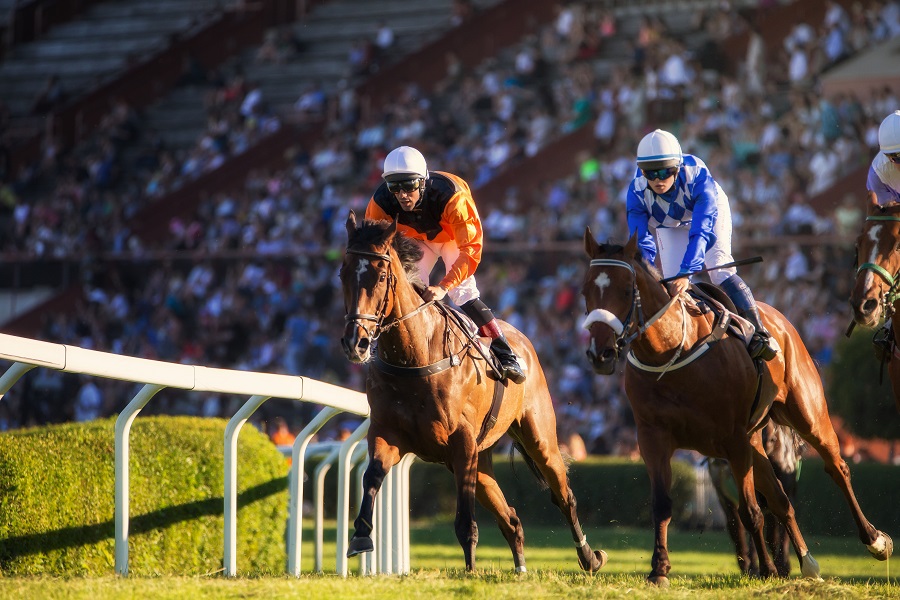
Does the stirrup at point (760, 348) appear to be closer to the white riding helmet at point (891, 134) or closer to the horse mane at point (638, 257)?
Answer: the horse mane at point (638, 257)

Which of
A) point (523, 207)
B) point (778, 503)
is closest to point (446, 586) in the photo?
point (778, 503)

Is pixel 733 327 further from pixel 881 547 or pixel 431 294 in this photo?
pixel 431 294

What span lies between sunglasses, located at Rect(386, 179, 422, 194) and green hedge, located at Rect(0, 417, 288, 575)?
1483 millimetres

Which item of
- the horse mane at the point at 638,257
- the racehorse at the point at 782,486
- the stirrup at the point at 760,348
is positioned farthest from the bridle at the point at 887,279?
the racehorse at the point at 782,486

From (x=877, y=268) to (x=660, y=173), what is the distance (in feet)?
3.63

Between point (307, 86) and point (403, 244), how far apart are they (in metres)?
18.4

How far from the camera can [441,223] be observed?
6.04 metres

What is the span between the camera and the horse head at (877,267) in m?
5.41

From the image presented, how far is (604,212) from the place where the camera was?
15797mm

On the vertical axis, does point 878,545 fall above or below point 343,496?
below

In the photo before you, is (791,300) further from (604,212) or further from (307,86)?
(307,86)

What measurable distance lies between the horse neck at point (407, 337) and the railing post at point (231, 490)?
60 centimetres

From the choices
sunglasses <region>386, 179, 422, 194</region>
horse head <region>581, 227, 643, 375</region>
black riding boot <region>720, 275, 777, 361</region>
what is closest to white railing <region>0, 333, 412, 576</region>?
sunglasses <region>386, 179, 422, 194</region>

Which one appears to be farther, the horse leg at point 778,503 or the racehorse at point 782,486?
the racehorse at point 782,486
